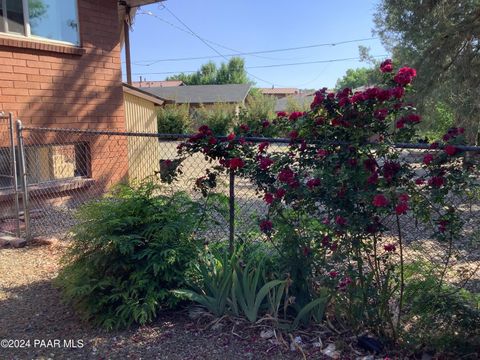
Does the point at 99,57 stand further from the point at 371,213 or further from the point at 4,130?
the point at 371,213

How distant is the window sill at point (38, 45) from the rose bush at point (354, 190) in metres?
4.33

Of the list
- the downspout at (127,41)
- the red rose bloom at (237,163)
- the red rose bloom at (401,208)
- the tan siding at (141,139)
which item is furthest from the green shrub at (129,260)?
the downspout at (127,41)

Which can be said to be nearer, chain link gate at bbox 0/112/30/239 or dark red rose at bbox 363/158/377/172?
dark red rose at bbox 363/158/377/172

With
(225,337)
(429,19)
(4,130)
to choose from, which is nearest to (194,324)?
(225,337)

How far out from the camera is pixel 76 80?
22.3 ft

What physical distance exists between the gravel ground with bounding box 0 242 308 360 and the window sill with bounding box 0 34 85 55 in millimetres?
3610

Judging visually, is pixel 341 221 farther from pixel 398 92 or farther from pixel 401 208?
pixel 398 92

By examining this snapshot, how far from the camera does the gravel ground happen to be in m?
2.84

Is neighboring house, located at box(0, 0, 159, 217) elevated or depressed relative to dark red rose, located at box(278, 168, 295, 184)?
elevated

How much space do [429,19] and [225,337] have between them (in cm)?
808

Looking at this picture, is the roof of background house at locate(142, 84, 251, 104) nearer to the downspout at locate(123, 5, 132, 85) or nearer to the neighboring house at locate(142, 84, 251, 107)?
the neighboring house at locate(142, 84, 251, 107)

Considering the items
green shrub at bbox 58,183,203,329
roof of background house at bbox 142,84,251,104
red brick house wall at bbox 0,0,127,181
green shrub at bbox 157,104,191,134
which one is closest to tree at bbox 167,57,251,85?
roof of background house at bbox 142,84,251,104

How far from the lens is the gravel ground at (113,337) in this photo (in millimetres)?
2844

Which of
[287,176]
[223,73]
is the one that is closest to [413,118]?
[287,176]
